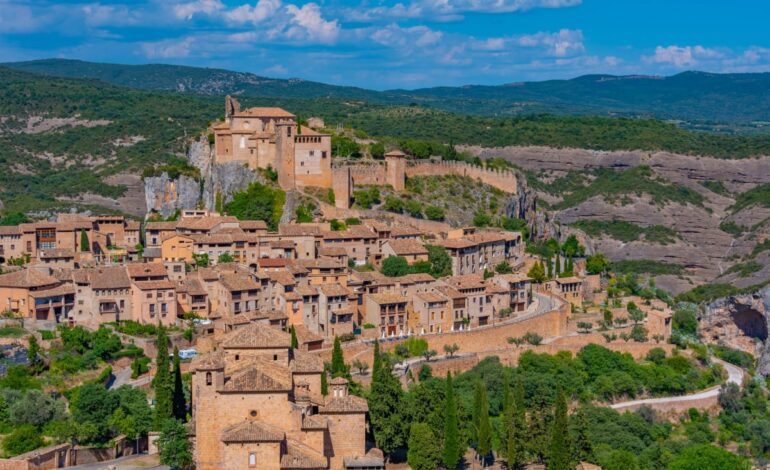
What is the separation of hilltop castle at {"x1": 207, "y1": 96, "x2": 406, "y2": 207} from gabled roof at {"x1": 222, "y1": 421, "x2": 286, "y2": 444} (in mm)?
38124

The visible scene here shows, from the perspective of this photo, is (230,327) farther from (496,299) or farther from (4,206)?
(4,206)

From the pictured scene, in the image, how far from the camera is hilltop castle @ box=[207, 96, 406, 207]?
236ft

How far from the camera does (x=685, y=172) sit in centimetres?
13725

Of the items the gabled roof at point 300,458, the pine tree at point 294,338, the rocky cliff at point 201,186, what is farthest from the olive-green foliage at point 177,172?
the gabled roof at point 300,458

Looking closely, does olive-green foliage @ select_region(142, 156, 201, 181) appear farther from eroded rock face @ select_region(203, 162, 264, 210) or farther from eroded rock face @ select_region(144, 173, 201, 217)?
eroded rock face @ select_region(203, 162, 264, 210)

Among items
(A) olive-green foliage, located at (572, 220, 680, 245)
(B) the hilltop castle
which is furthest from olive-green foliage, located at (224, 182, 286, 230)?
(A) olive-green foliage, located at (572, 220, 680, 245)

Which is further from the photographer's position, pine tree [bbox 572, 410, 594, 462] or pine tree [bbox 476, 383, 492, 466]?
pine tree [bbox 572, 410, 594, 462]

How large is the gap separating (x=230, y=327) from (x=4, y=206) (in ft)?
181

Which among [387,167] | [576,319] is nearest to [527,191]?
[387,167]

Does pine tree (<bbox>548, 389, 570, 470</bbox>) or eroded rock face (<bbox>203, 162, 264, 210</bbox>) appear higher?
eroded rock face (<bbox>203, 162, 264, 210</bbox>)

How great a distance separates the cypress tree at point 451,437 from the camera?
40.7m

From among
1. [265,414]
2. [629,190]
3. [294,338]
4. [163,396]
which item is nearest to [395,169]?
[294,338]

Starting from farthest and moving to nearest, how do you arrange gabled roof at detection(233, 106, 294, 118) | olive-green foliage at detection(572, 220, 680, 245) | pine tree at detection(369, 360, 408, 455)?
olive-green foliage at detection(572, 220, 680, 245) < gabled roof at detection(233, 106, 294, 118) < pine tree at detection(369, 360, 408, 455)

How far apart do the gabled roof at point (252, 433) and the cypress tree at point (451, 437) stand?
27.8 feet
